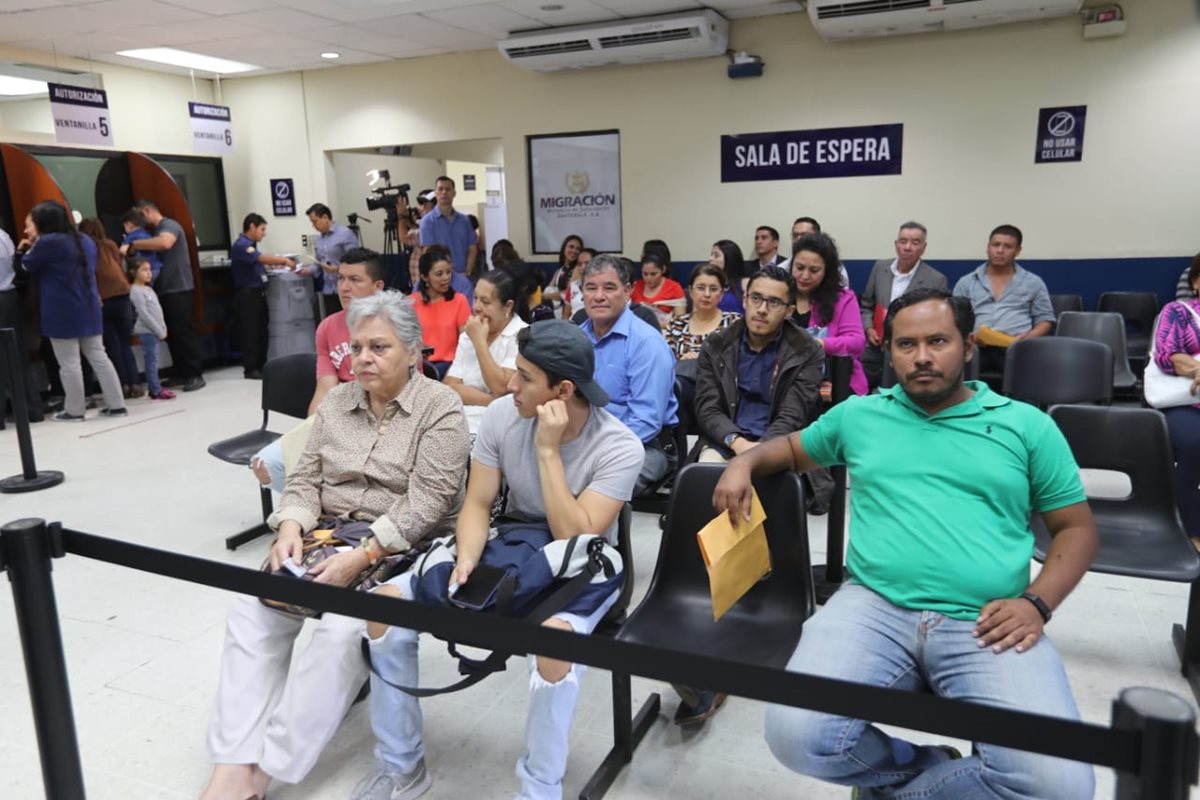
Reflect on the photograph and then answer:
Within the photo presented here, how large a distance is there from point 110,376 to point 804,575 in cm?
582

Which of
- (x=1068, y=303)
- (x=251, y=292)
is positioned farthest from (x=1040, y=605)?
(x=251, y=292)

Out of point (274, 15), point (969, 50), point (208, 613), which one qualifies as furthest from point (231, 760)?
point (969, 50)

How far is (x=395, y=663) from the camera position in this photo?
1.86 meters

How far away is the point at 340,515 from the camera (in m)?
2.24

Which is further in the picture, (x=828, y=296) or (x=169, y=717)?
(x=828, y=296)

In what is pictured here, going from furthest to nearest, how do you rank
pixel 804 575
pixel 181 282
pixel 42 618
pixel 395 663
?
pixel 181 282
pixel 804 575
pixel 395 663
pixel 42 618

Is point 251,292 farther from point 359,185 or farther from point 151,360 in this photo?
point 359,185

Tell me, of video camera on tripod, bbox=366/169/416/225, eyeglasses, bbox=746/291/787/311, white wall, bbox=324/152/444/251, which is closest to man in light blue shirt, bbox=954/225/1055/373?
eyeglasses, bbox=746/291/787/311

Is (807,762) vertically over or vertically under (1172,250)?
under

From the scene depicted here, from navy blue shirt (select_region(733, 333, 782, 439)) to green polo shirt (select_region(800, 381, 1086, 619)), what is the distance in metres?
1.29

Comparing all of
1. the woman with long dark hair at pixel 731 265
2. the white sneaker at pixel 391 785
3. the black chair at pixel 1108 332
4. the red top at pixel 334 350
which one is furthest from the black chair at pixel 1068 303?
the white sneaker at pixel 391 785

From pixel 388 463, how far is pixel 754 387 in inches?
58.0

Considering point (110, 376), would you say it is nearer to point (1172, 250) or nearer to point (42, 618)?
point (42, 618)

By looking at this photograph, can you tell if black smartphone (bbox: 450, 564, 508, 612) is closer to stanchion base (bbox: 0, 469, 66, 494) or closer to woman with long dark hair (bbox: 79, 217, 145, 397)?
stanchion base (bbox: 0, 469, 66, 494)
